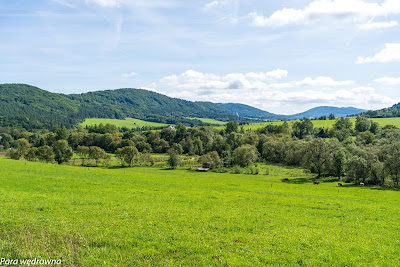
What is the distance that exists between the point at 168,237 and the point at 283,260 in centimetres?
655

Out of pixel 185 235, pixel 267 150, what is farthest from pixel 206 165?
pixel 185 235

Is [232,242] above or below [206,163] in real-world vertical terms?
above

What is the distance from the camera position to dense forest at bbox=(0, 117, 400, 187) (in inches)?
2505

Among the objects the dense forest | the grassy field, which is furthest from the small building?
the grassy field

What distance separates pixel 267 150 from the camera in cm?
13338

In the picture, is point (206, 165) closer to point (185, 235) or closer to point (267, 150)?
point (267, 150)

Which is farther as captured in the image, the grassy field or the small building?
the small building

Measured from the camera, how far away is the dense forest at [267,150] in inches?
2505

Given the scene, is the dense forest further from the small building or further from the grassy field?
the grassy field

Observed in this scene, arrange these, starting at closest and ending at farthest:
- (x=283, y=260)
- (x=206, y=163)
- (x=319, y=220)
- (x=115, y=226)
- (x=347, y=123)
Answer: (x=283, y=260) → (x=115, y=226) → (x=319, y=220) → (x=206, y=163) → (x=347, y=123)

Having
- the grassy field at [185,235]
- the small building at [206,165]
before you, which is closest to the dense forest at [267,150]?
the small building at [206,165]

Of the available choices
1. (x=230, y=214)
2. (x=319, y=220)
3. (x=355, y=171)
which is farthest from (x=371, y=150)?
(x=230, y=214)

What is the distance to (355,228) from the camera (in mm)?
18234

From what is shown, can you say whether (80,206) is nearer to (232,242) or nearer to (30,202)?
(30,202)
